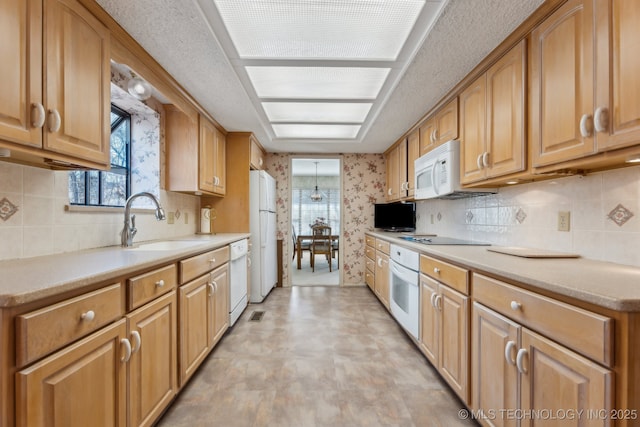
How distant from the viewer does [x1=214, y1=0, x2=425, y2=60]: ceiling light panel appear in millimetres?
1488

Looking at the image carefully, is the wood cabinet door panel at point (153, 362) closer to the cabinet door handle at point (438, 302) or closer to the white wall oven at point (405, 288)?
the cabinet door handle at point (438, 302)

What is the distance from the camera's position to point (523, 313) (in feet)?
3.71

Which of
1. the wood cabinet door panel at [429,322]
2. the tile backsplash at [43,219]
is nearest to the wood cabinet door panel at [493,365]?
the wood cabinet door panel at [429,322]

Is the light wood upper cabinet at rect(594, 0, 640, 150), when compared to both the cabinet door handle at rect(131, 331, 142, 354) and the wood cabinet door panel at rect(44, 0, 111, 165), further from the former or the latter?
the wood cabinet door panel at rect(44, 0, 111, 165)

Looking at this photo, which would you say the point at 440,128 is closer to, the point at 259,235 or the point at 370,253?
the point at 370,253

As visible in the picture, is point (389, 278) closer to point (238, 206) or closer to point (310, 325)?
point (310, 325)

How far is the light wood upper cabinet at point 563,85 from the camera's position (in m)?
1.21

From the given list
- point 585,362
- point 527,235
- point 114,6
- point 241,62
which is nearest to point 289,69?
point 241,62

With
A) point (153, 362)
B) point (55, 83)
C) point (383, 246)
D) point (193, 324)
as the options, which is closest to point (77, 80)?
point (55, 83)

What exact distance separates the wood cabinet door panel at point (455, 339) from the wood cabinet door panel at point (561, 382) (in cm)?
44

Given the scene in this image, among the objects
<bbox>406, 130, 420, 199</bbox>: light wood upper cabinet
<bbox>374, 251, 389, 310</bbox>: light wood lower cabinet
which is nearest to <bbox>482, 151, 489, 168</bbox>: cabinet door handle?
<bbox>406, 130, 420, 199</bbox>: light wood upper cabinet

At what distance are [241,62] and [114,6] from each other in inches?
27.9

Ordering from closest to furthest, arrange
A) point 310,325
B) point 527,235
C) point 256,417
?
1. point 256,417
2. point 527,235
3. point 310,325

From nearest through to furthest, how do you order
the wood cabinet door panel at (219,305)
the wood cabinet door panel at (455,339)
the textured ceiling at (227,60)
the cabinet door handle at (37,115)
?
the cabinet door handle at (37,115) → the textured ceiling at (227,60) → the wood cabinet door panel at (455,339) → the wood cabinet door panel at (219,305)
